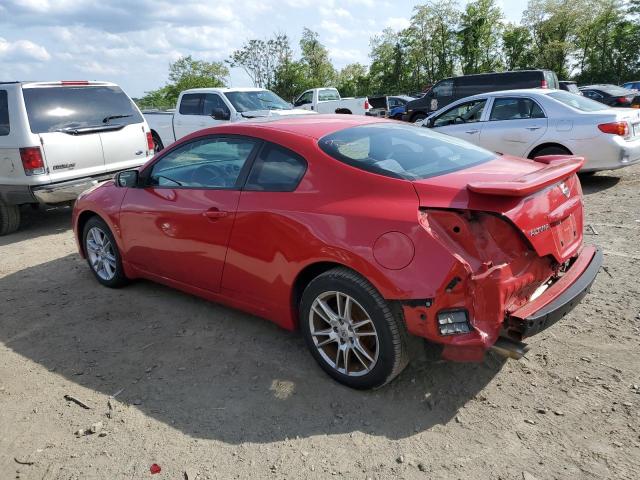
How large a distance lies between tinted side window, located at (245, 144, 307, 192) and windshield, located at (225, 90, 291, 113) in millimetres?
8508

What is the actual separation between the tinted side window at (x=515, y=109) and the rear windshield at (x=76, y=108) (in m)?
5.84

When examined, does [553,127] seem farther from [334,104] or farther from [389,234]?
[334,104]

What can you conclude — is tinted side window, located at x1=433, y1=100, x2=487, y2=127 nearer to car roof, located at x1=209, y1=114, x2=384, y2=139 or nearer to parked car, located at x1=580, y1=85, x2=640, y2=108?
car roof, located at x1=209, y1=114, x2=384, y2=139

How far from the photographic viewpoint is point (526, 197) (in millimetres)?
2709

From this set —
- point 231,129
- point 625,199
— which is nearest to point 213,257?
point 231,129

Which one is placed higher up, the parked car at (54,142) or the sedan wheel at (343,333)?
the parked car at (54,142)

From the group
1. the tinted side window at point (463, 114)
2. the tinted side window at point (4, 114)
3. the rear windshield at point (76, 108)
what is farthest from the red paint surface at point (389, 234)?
the tinted side window at point (463, 114)

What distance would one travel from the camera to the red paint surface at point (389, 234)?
253 centimetres

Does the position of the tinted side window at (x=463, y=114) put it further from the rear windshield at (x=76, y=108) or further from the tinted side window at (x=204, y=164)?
the tinted side window at (x=204, y=164)

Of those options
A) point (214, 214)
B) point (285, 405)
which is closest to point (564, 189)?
point (285, 405)

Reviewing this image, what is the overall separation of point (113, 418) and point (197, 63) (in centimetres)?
3388

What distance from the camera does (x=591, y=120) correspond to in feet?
24.3

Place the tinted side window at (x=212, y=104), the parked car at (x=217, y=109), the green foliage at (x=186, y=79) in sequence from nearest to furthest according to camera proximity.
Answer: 1. the parked car at (x=217, y=109)
2. the tinted side window at (x=212, y=104)
3. the green foliage at (x=186, y=79)

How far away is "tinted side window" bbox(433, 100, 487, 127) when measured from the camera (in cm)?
884
